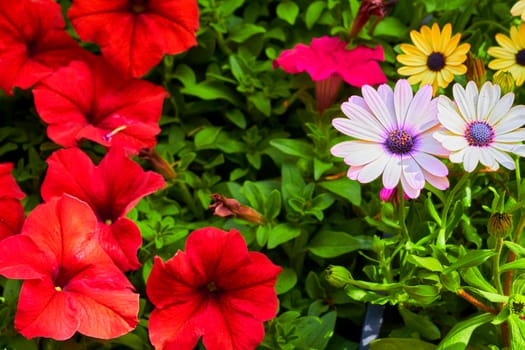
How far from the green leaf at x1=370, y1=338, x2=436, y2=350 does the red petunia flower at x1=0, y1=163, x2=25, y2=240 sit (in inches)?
21.1

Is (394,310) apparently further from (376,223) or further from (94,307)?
(94,307)

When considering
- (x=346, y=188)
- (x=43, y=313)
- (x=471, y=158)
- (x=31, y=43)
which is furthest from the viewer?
(x=31, y=43)

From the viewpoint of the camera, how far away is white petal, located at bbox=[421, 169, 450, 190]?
0.83 metres

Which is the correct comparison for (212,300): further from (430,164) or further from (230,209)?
(430,164)

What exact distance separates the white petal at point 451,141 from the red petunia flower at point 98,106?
1.70 feet

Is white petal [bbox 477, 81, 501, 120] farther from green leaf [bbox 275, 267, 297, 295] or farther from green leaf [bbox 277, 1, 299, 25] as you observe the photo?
green leaf [bbox 277, 1, 299, 25]

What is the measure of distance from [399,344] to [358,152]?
0.30 m

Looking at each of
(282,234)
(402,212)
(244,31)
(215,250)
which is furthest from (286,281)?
(244,31)

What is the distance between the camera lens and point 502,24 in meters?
1.35

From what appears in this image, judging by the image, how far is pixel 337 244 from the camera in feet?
3.73

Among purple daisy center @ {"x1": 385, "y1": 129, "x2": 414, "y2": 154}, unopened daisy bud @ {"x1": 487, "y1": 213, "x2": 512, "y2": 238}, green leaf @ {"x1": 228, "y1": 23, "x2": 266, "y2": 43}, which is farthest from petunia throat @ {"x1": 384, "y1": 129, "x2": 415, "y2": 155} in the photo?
green leaf @ {"x1": 228, "y1": 23, "x2": 266, "y2": 43}

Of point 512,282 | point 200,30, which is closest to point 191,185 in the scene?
point 200,30

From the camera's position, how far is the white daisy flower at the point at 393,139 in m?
0.84

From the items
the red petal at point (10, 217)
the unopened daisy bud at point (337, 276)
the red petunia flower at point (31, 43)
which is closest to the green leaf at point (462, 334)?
the unopened daisy bud at point (337, 276)
